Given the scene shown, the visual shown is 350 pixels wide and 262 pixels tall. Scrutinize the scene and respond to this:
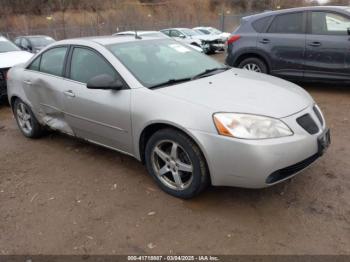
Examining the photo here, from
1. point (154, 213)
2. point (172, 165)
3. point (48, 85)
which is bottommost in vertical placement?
point (154, 213)

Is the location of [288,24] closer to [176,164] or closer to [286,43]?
[286,43]

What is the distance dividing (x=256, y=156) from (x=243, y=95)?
73 cm

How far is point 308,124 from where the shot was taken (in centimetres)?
303

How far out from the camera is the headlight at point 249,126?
275 centimetres

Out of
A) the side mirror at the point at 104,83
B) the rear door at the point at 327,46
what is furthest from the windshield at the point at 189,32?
the side mirror at the point at 104,83

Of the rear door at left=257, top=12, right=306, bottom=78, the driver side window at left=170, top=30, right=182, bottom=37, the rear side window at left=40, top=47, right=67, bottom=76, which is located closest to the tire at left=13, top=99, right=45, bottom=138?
the rear side window at left=40, top=47, right=67, bottom=76

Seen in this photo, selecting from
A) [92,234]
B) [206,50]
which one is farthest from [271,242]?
[206,50]

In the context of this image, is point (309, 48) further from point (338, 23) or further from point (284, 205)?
point (284, 205)

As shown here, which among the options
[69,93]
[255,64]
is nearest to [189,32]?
[255,64]

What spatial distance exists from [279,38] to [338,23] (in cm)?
110

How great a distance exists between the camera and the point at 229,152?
275 cm

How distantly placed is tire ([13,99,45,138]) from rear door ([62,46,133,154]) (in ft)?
3.59

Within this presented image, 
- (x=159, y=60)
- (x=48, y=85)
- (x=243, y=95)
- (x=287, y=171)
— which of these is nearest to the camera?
(x=287, y=171)

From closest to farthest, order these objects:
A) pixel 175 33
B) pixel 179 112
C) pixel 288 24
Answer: pixel 179 112 → pixel 288 24 → pixel 175 33
